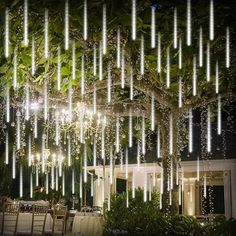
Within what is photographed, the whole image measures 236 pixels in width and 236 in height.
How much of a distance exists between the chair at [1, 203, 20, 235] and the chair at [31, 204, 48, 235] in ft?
1.37

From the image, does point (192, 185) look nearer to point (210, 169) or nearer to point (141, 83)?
point (210, 169)

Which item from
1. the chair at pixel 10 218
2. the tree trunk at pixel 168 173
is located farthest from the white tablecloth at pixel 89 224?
the tree trunk at pixel 168 173

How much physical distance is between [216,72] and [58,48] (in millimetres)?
2764

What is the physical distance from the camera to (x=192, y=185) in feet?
69.7

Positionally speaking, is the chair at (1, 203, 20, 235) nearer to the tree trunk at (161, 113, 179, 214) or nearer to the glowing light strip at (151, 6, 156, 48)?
the tree trunk at (161, 113, 179, 214)

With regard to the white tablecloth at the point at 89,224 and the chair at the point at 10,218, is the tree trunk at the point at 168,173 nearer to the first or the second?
the white tablecloth at the point at 89,224

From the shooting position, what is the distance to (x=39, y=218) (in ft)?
41.7

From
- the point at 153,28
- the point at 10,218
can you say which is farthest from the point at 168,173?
the point at 10,218

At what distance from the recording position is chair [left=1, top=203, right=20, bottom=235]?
1215 cm

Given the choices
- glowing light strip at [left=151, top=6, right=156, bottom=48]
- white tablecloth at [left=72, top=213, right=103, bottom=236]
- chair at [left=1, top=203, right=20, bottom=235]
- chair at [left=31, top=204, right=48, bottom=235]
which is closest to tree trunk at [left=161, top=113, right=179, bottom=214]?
white tablecloth at [left=72, top=213, right=103, bottom=236]

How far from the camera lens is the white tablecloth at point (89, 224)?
1270 cm

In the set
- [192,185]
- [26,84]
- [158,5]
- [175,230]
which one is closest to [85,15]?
[158,5]

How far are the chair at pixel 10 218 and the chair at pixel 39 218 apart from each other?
1.37 ft

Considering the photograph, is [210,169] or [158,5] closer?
[158,5]
